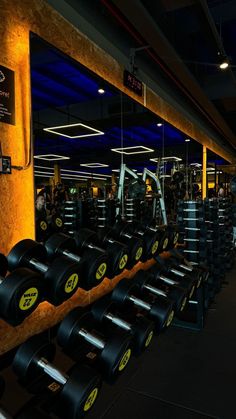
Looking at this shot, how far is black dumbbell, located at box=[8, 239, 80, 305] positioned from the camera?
121 centimetres

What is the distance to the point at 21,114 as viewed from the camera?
1.62 meters

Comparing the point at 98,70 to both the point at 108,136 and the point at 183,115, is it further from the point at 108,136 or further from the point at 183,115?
the point at 183,115

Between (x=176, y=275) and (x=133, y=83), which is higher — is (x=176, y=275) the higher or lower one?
the lower one

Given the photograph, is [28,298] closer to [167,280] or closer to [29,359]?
[29,359]

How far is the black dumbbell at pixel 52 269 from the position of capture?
3.96ft

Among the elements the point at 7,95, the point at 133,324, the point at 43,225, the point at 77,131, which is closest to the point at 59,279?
the point at 133,324

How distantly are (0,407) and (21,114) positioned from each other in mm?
1401

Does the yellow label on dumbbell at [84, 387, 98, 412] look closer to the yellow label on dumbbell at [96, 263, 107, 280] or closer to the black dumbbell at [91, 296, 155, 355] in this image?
the black dumbbell at [91, 296, 155, 355]

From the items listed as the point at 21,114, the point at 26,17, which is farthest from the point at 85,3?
the point at 21,114

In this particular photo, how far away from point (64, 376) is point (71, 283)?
36 centimetres

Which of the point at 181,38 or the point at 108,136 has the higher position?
the point at 181,38

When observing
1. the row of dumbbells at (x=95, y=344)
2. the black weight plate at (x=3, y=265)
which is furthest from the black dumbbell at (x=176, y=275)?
the black weight plate at (x=3, y=265)

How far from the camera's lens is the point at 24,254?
128 centimetres

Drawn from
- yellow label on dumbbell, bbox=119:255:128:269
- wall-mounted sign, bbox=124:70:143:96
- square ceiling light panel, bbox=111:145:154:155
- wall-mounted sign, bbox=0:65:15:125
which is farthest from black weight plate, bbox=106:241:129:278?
square ceiling light panel, bbox=111:145:154:155
